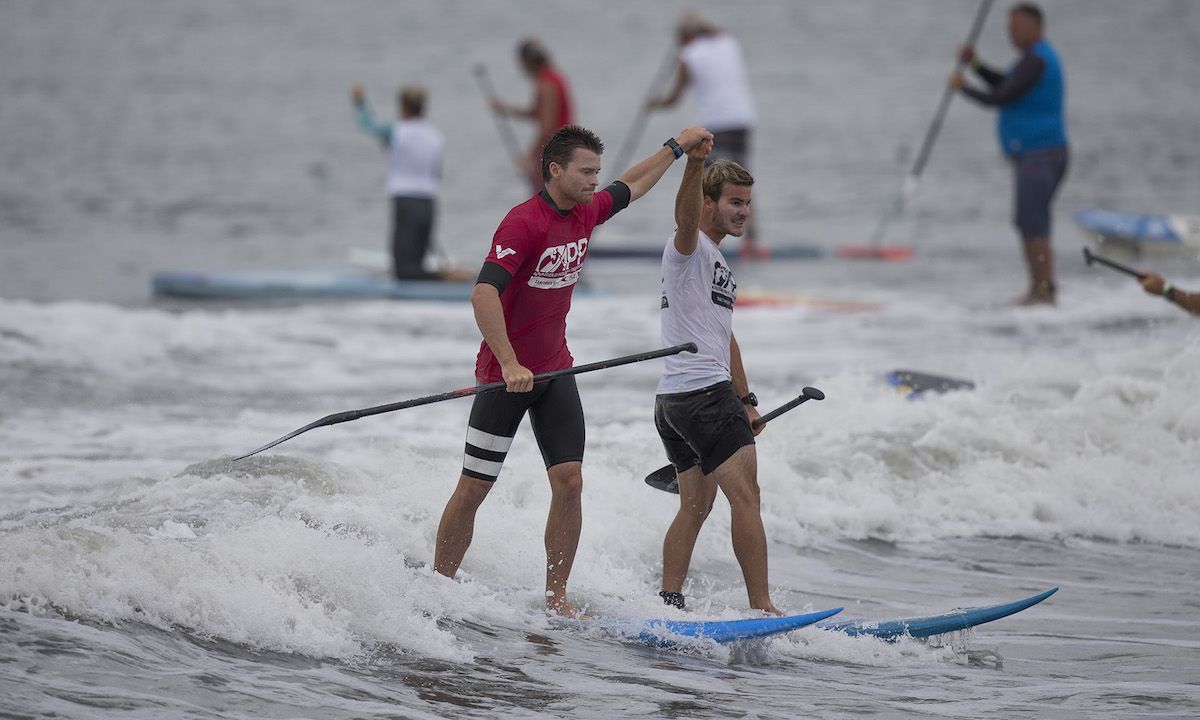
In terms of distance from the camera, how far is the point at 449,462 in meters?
7.34

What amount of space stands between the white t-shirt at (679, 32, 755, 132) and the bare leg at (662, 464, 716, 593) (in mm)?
10165

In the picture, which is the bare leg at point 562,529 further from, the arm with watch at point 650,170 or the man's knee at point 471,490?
the arm with watch at point 650,170

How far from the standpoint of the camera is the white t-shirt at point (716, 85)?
1509 cm

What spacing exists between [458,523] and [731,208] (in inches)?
58.0

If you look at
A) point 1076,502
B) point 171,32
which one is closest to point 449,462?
point 1076,502

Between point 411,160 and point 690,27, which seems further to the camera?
point 690,27

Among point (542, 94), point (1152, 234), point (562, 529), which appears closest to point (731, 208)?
point (562, 529)

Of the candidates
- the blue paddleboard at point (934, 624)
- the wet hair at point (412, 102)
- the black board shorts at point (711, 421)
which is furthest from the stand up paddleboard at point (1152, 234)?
the black board shorts at point (711, 421)

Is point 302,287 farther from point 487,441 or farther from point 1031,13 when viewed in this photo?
point 487,441

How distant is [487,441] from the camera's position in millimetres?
5062

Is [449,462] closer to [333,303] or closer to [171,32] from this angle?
[333,303]

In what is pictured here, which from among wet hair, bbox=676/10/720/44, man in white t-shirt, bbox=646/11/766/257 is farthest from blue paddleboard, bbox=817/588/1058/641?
wet hair, bbox=676/10/720/44

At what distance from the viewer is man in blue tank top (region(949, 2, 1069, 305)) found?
11.8 metres

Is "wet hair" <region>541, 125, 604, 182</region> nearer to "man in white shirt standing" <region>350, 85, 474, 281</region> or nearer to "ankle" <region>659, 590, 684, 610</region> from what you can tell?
"ankle" <region>659, 590, 684, 610</region>
